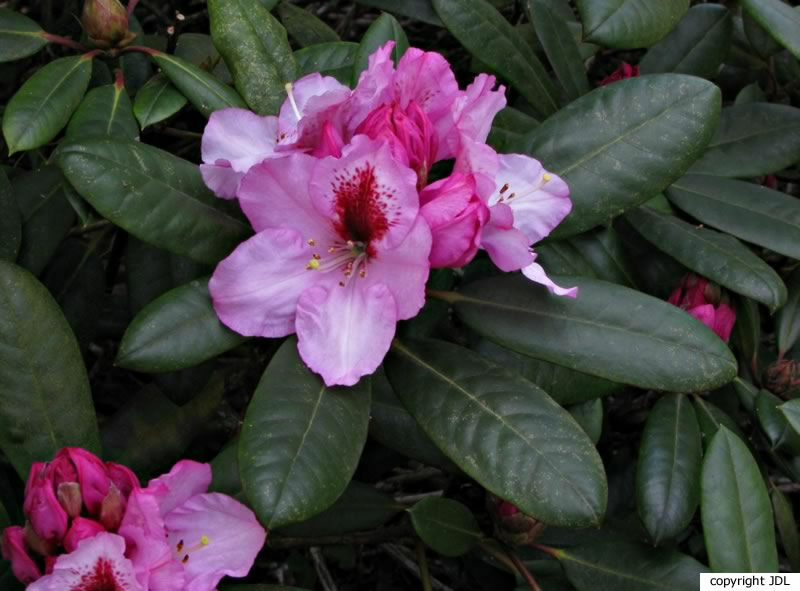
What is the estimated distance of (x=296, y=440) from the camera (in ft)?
3.42

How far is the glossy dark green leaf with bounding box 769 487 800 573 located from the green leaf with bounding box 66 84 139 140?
1.17m

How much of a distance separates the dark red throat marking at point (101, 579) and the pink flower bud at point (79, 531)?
30 millimetres

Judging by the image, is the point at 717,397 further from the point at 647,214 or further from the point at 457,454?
the point at 457,454

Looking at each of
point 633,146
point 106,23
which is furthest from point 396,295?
point 106,23

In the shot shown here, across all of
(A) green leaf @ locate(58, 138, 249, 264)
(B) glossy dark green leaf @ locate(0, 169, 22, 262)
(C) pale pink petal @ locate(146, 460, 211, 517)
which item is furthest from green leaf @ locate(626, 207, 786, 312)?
(B) glossy dark green leaf @ locate(0, 169, 22, 262)

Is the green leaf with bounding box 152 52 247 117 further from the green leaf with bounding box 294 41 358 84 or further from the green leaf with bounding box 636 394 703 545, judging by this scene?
the green leaf with bounding box 636 394 703 545

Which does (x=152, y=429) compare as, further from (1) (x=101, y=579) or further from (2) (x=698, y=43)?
(2) (x=698, y=43)

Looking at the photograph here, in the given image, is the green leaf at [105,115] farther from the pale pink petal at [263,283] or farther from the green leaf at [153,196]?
the pale pink petal at [263,283]

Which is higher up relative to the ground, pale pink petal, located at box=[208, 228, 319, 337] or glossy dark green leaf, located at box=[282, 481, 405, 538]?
pale pink petal, located at box=[208, 228, 319, 337]

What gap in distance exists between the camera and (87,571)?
3.20ft

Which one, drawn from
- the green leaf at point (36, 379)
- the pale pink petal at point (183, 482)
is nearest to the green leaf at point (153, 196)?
the green leaf at point (36, 379)

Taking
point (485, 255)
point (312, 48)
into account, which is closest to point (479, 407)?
point (485, 255)

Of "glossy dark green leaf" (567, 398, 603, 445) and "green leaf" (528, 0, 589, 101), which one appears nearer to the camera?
"glossy dark green leaf" (567, 398, 603, 445)

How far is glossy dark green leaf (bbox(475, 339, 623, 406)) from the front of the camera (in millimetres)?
1332
